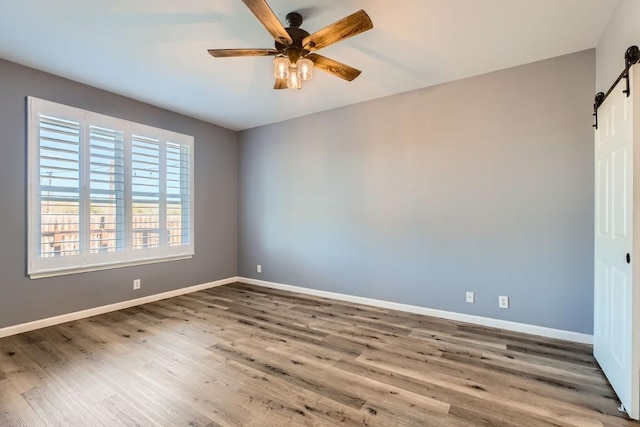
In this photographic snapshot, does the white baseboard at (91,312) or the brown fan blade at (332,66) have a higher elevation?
the brown fan blade at (332,66)

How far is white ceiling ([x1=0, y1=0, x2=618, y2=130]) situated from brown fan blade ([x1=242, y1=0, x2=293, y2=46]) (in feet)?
0.95

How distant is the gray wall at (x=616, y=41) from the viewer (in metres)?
1.88

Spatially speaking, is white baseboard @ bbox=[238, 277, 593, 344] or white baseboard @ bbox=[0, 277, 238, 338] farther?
white baseboard @ bbox=[0, 277, 238, 338]

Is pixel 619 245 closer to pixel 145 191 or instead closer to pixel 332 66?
pixel 332 66

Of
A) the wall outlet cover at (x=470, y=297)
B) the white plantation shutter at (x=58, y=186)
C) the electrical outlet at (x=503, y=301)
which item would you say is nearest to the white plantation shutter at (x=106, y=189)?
the white plantation shutter at (x=58, y=186)

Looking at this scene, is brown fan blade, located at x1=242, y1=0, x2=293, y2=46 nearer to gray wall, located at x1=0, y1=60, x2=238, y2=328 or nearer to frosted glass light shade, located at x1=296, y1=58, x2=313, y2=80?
frosted glass light shade, located at x1=296, y1=58, x2=313, y2=80

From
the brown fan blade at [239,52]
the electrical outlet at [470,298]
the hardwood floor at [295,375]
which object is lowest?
the hardwood floor at [295,375]

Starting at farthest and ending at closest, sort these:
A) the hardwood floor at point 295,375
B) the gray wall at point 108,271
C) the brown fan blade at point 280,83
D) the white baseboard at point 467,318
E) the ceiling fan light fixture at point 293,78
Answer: the gray wall at point 108,271 → the white baseboard at point 467,318 → the brown fan blade at point 280,83 → the ceiling fan light fixture at point 293,78 → the hardwood floor at point 295,375

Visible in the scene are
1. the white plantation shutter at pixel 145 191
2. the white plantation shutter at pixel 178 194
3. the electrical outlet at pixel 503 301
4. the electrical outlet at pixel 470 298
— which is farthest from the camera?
the white plantation shutter at pixel 178 194

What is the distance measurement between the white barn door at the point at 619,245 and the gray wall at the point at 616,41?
25cm

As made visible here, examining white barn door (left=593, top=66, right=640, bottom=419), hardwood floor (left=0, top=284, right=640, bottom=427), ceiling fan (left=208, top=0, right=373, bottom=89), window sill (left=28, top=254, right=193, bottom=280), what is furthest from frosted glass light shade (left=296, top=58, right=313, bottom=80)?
window sill (left=28, top=254, right=193, bottom=280)

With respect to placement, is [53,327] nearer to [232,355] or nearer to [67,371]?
[67,371]

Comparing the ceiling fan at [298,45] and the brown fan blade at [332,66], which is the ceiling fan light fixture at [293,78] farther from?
the brown fan blade at [332,66]

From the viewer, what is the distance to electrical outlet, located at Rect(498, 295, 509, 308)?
9.94 ft
